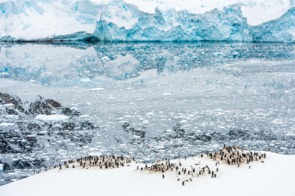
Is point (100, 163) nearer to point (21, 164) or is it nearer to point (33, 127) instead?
point (21, 164)

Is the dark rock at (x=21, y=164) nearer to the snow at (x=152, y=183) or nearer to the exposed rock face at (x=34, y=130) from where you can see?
the exposed rock face at (x=34, y=130)

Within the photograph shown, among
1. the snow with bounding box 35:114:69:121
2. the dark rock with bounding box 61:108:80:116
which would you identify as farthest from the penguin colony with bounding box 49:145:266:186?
the dark rock with bounding box 61:108:80:116

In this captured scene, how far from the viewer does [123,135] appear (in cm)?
1297

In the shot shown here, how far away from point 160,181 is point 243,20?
49878 millimetres

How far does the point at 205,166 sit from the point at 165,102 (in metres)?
9.00

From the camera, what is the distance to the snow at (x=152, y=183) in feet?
25.6

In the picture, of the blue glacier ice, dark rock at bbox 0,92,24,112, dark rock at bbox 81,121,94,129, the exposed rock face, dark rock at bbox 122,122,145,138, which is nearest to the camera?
the exposed rock face

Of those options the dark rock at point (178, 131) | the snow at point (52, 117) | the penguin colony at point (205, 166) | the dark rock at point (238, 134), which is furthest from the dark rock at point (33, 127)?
the dark rock at point (238, 134)

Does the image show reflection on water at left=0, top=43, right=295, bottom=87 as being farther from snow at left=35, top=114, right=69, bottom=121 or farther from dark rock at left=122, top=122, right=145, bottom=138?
dark rock at left=122, top=122, right=145, bottom=138

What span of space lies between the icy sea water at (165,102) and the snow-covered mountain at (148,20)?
809 inches

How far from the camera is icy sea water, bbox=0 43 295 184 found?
Answer: 11852mm

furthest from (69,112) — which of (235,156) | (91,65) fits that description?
(91,65)

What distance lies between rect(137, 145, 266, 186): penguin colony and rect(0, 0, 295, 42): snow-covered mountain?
4488 centimetres

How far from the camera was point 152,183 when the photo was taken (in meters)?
8.14
